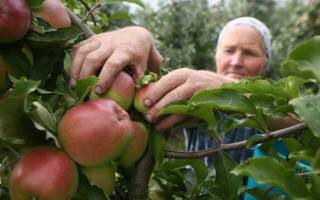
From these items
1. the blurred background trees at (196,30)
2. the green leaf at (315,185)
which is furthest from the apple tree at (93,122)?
the blurred background trees at (196,30)

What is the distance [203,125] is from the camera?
0.73 meters

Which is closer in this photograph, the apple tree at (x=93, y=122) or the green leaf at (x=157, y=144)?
the apple tree at (x=93, y=122)

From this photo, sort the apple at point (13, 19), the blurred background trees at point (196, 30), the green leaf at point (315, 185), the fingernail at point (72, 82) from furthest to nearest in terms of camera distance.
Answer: the blurred background trees at point (196, 30), the fingernail at point (72, 82), the apple at point (13, 19), the green leaf at point (315, 185)

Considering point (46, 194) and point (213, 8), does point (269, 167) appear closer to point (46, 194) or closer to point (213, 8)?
point (46, 194)

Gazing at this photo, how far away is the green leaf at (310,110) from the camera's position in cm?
49

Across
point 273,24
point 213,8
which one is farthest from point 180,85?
point 273,24

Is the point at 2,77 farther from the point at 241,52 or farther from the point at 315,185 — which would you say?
the point at 241,52

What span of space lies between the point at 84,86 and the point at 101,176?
0.12m

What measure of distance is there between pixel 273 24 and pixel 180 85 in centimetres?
947

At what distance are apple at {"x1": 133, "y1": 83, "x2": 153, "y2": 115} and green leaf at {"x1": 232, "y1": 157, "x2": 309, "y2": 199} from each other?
0.23m

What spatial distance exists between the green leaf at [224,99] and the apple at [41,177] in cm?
18

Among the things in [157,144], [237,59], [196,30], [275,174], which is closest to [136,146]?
[157,144]

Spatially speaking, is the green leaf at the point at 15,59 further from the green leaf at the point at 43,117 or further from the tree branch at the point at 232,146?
the tree branch at the point at 232,146

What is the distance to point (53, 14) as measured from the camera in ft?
2.20
